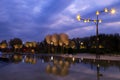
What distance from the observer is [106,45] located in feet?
253

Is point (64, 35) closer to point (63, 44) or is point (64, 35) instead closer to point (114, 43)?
point (63, 44)

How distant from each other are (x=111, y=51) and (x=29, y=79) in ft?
197

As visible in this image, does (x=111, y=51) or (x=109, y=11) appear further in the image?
(x=111, y=51)

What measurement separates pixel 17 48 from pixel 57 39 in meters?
58.2

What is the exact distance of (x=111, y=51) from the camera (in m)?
74.2

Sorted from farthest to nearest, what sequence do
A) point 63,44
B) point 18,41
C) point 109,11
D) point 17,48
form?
1. point 18,41
2. point 17,48
3. point 63,44
4. point 109,11

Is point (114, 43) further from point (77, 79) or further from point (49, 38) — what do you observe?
point (77, 79)

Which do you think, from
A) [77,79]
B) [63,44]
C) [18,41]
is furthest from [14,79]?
[18,41]

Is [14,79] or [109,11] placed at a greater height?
[109,11]

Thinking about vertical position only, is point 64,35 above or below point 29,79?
above

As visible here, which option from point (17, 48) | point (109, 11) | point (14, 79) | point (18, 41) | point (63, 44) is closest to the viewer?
point (14, 79)

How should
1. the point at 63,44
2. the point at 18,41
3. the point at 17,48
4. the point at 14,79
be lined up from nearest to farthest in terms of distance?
the point at 14,79 → the point at 63,44 → the point at 17,48 → the point at 18,41

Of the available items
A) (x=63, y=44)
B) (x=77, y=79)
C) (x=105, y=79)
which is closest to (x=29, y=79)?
(x=77, y=79)

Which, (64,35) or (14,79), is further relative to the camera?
(64,35)
